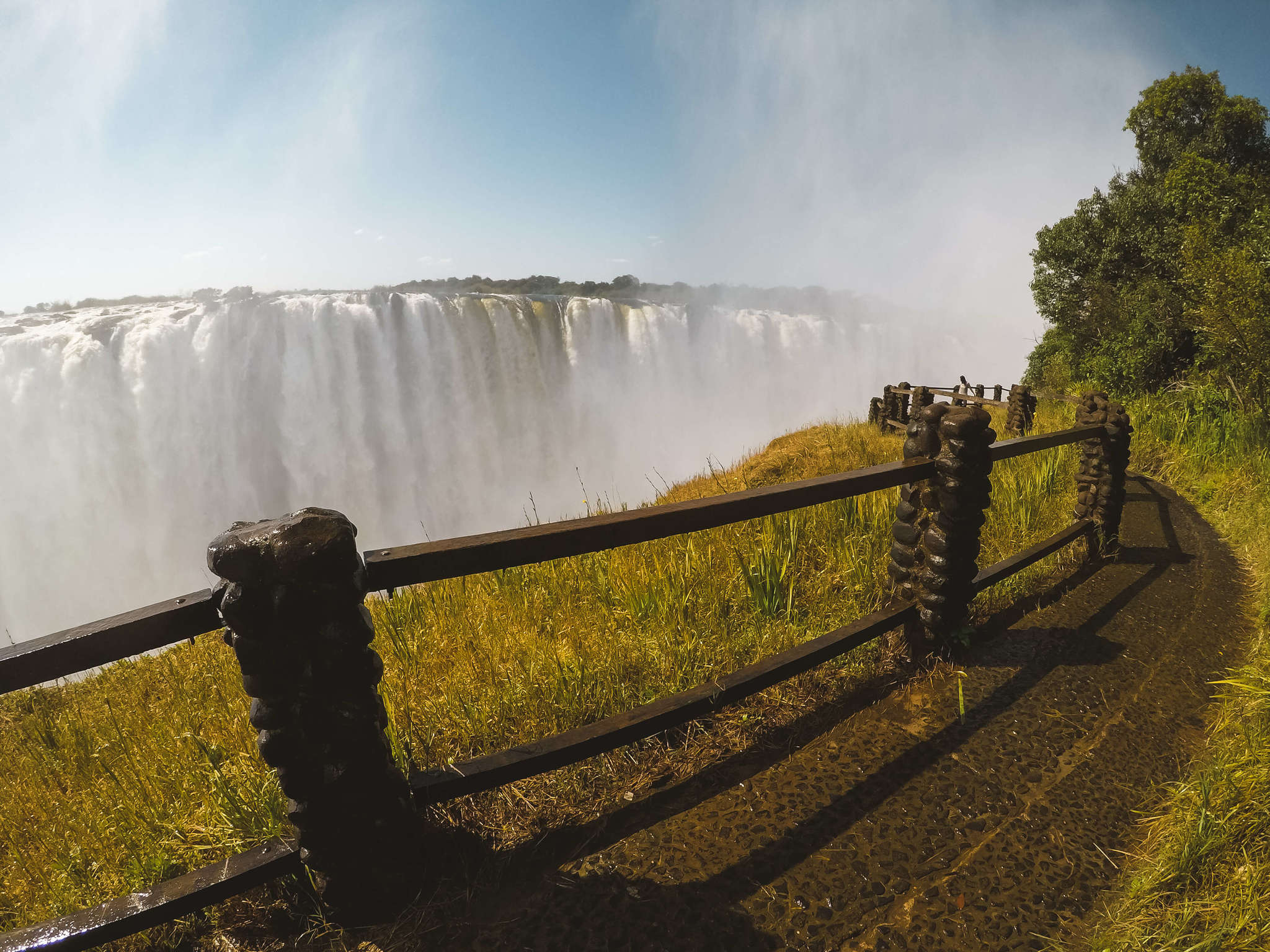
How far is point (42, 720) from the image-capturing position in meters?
4.15

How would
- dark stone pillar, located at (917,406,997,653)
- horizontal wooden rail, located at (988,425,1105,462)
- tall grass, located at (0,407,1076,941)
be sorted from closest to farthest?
tall grass, located at (0,407,1076,941), dark stone pillar, located at (917,406,997,653), horizontal wooden rail, located at (988,425,1105,462)

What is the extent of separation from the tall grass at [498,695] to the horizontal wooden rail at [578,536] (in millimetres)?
845

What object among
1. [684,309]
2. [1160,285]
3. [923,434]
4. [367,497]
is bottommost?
[367,497]

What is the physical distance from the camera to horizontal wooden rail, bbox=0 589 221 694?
1.34m

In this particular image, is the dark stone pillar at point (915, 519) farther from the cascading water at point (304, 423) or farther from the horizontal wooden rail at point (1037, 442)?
the cascading water at point (304, 423)

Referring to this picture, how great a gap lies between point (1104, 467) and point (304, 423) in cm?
3387

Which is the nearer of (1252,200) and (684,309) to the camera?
(1252,200)

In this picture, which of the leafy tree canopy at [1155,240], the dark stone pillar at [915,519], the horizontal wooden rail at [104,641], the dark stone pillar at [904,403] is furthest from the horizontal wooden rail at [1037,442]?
the dark stone pillar at [904,403]

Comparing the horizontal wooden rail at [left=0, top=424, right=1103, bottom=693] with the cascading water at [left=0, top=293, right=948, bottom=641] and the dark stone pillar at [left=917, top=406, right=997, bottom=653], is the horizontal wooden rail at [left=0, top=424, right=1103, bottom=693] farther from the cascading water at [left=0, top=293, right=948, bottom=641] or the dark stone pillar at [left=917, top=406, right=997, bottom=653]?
the cascading water at [left=0, top=293, right=948, bottom=641]

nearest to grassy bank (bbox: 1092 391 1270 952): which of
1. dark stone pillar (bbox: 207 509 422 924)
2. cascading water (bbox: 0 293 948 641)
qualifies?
dark stone pillar (bbox: 207 509 422 924)

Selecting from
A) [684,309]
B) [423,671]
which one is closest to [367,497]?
[684,309]

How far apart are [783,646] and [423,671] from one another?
6.05ft

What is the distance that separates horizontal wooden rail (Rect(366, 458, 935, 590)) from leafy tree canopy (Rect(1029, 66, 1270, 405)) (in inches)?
490

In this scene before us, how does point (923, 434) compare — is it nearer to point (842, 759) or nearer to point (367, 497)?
point (842, 759)
